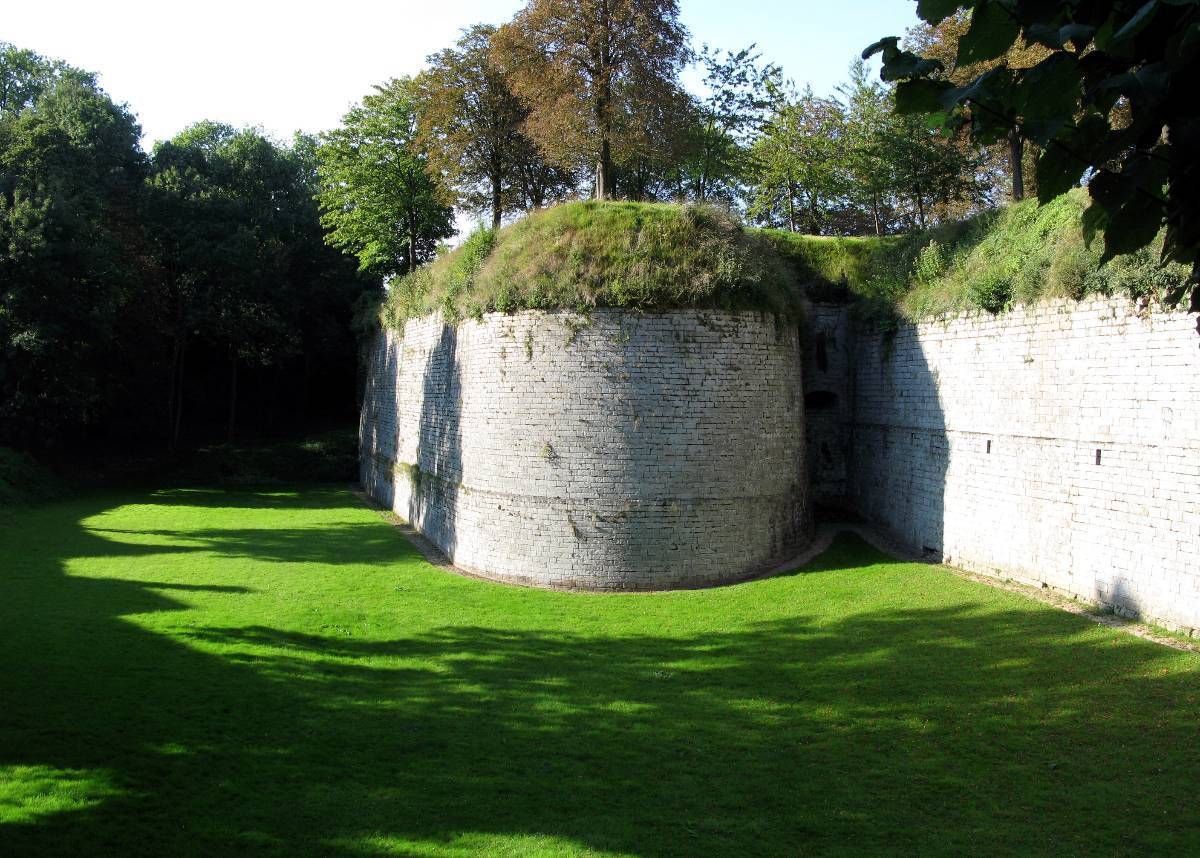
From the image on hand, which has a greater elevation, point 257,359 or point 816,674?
point 257,359

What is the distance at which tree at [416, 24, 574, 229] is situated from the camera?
2594cm

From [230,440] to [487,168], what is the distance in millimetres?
15435

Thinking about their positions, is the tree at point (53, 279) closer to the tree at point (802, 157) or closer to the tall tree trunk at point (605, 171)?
the tall tree trunk at point (605, 171)

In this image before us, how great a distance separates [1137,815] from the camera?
660 centimetres

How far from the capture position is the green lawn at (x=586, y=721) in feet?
21.0

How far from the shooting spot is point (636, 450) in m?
14.4

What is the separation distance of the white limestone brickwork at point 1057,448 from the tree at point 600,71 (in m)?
8.71

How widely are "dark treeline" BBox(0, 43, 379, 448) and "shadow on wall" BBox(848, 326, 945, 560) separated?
2112cm

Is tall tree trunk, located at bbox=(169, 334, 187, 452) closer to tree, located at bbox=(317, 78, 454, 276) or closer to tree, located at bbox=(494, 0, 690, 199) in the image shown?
tree, located at bbox=(317, 78, 454, 276)

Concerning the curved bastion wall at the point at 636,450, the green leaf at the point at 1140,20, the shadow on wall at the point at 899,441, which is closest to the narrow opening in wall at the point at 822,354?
the shadow on wall at the point at 899,441

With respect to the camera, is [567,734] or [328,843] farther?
[567,734]

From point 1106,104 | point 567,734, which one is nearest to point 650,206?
point 567,734

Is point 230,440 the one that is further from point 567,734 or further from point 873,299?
point 567,734

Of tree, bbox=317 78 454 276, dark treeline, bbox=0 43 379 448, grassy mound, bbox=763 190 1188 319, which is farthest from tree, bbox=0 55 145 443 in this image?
grassy mound, bbox=763 190 1188 319
